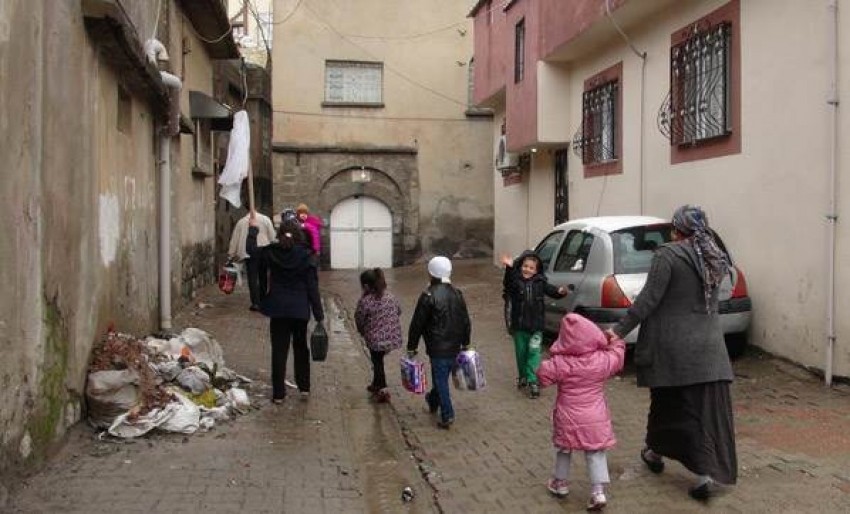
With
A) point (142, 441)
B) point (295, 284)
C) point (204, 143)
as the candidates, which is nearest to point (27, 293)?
point (142, 441)

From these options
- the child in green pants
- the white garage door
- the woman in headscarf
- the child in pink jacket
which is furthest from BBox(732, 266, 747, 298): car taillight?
the white garage door

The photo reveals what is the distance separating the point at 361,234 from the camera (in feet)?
77.2

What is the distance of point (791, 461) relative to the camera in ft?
18.1

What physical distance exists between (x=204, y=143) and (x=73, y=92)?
956cm

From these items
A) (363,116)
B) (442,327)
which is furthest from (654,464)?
(363,116)

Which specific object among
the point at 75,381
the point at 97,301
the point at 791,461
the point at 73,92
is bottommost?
the point at 791,461

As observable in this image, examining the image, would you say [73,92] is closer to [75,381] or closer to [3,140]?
[3,140]

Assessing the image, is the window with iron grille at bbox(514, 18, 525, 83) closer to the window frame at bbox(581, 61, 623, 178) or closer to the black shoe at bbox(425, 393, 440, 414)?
the window frame at bbox(581, 61, 623, 178)

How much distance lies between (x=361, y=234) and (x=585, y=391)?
747 inches

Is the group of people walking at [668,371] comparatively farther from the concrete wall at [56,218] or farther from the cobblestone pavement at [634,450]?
the concrete wall at [56,218]

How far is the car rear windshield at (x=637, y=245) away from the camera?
848 cm

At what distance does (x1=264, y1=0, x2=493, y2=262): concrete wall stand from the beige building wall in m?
12.8

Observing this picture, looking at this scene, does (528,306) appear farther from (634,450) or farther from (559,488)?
(559,488)

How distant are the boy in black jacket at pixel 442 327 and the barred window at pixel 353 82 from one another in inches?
664
